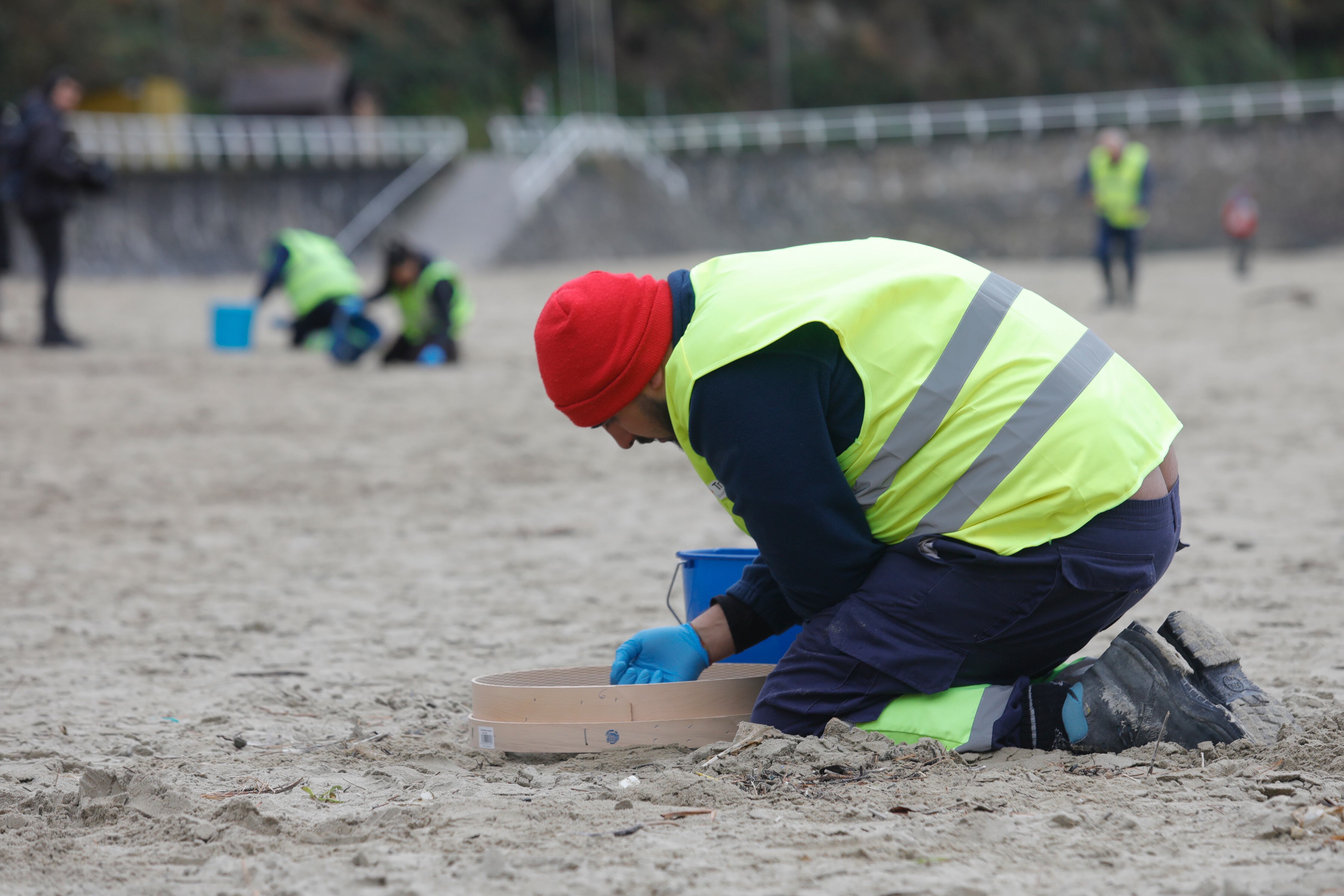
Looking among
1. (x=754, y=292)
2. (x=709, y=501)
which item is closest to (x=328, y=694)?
(x=754, y=292)

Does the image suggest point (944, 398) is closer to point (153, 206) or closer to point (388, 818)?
point (388, 818)

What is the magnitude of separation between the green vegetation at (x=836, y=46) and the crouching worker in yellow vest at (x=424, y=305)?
2724cm

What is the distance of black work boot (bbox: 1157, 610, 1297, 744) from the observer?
7.95ft

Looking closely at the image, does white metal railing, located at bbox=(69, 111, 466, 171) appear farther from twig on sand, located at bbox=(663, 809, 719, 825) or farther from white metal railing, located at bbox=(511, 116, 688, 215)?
twig on sand, located at bbox=(663, 809, 719, 825)

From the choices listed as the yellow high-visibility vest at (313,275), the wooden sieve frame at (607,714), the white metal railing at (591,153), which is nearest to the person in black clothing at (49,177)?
the yellow high-visibility vest at (313,275)

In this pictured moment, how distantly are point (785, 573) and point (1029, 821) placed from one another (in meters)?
0.64

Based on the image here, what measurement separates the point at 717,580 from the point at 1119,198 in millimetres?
11137

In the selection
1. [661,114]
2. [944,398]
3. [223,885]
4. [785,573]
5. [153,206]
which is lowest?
[223,885]

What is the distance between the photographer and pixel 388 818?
2.25 meters

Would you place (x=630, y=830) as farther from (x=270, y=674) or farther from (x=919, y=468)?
(x=270, y=674)

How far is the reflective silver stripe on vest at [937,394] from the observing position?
2.41 metres

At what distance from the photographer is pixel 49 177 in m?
10.1

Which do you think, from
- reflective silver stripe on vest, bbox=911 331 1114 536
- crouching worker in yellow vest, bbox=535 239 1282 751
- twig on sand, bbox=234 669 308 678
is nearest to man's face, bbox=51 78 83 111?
twig on sand, bbox=234 669 308 678

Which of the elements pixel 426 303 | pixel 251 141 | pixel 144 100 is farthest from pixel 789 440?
pixel 144 100
